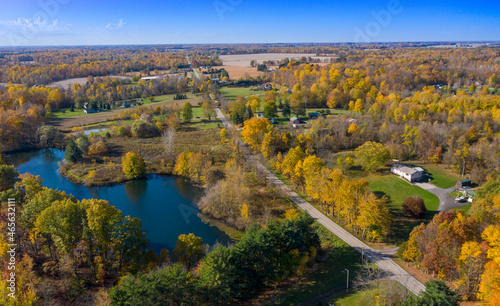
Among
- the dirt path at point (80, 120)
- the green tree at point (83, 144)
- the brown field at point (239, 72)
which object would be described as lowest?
the green tree at point (83, 144)

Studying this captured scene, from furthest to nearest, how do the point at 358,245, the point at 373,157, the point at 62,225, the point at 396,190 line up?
1. the point at 373,157
2. the point at 396,190
3. the point at 358,245
4. the point at 62,225

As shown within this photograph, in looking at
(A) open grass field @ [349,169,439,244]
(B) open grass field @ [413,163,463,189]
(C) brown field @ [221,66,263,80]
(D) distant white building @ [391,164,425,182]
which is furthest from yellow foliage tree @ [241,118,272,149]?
(C) brown field @ [221,66,263,80]

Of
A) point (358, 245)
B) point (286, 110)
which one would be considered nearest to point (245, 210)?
point (358, 245)

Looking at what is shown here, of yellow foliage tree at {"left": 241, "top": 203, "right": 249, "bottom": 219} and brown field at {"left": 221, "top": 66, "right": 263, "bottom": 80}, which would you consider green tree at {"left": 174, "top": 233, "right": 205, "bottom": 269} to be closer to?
yellow foliage tree at {"left": 241, "top": 203, "right": 249, "bottom": 219}

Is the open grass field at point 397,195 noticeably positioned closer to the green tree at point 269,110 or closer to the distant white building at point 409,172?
the distant white building at point 409,172

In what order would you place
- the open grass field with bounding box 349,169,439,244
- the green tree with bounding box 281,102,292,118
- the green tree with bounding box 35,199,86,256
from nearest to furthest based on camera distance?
the green tree with bounding box 35,199,86,256, the open grass field with bounding box 349,169,439,244, the green tree with bounding box 281,102,292,118

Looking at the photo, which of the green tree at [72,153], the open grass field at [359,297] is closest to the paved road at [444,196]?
the open grass field at [359,297]

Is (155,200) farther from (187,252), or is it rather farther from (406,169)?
A: (406,169)
